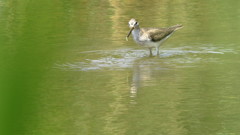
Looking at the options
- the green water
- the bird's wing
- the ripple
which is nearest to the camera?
the green water

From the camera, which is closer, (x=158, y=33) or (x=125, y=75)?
(x=125, y=75)

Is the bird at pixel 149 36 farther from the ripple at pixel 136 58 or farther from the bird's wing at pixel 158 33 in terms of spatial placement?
the ripple at pixel 136 58

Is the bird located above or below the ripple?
above

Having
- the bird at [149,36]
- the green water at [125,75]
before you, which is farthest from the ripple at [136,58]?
the bird at [149,36]

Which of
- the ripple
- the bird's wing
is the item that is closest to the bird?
the bird's wing

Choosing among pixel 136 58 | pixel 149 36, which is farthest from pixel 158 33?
pixel 136 58

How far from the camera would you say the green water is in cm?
122

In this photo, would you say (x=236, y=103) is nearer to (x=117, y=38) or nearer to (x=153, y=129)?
(x=153, y=129)

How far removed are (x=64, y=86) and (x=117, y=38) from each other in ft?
12.4

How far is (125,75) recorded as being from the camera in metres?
9.52

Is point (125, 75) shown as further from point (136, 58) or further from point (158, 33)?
point (158, 33)

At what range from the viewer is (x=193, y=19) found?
1380cm

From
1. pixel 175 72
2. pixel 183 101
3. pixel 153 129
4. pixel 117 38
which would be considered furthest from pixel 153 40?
pixel 153 129

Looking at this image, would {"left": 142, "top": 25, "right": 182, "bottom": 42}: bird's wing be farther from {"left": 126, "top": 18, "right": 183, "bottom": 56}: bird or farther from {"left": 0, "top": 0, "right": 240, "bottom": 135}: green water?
{"left": 0, "top": 0, "right": 240, "bottom": 135}: green water
